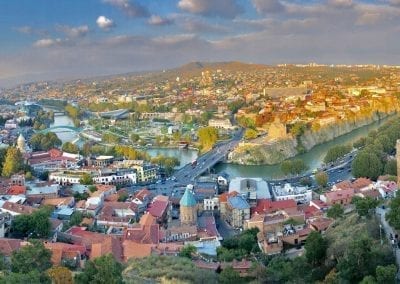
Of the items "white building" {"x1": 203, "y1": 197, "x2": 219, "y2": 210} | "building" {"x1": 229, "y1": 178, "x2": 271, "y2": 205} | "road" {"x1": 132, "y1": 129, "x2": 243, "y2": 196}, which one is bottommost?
"road" {"x1": 132, "y1": 129, "x2": 243, "y2": 196}

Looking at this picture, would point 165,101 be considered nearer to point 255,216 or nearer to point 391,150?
point 391,150

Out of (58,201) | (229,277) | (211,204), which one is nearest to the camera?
(229,277)

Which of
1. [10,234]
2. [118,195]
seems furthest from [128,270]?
[118,195]

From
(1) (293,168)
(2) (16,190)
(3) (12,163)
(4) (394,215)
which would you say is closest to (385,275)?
(4) (394,215)

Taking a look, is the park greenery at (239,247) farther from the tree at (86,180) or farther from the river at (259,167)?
the river at (259,167)

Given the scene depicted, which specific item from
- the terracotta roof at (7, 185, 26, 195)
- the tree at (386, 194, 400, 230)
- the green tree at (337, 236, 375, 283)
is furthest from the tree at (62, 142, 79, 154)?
the green tree at (337, 236, 375, 283)

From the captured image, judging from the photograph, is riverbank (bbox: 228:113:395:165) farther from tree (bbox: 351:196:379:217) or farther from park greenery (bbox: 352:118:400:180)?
tree (bbox: 351:196:379:217)

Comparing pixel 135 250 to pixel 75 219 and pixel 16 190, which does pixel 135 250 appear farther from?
pixel 16 190
